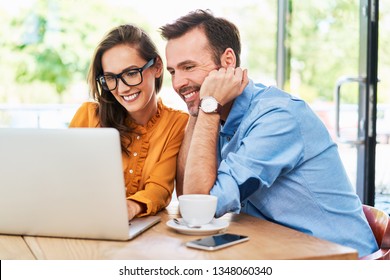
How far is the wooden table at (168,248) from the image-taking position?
3.96 ft

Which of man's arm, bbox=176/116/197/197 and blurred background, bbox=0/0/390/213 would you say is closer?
man's arm, bbox=176/116/197/197

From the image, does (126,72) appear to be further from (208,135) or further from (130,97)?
(208,135)

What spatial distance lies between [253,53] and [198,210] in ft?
16.6

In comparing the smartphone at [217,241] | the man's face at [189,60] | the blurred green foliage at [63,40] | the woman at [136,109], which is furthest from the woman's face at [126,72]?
the blurred green foliage at [63,40]

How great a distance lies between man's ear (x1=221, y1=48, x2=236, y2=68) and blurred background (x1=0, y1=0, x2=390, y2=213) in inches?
61.4

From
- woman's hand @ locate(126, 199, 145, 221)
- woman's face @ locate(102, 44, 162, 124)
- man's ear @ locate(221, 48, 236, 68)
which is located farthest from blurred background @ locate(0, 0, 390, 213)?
woman's hand @ locate(126, 199, 145, 221)

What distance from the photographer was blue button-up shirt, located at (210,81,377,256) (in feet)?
5.19

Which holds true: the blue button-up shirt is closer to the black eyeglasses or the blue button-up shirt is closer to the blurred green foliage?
the black eyeglasses

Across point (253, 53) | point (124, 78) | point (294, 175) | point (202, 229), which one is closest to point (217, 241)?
point (202, 229)

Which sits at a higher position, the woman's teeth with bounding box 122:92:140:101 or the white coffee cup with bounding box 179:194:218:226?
the woman's teeth with bounding box 122:92:140:101

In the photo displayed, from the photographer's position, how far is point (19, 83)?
6.47m

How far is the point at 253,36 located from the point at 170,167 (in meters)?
4.29

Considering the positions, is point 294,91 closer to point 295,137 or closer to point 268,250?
point 295,137

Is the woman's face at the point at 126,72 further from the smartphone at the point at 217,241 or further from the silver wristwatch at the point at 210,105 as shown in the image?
the smartphone at the point at 217,241
